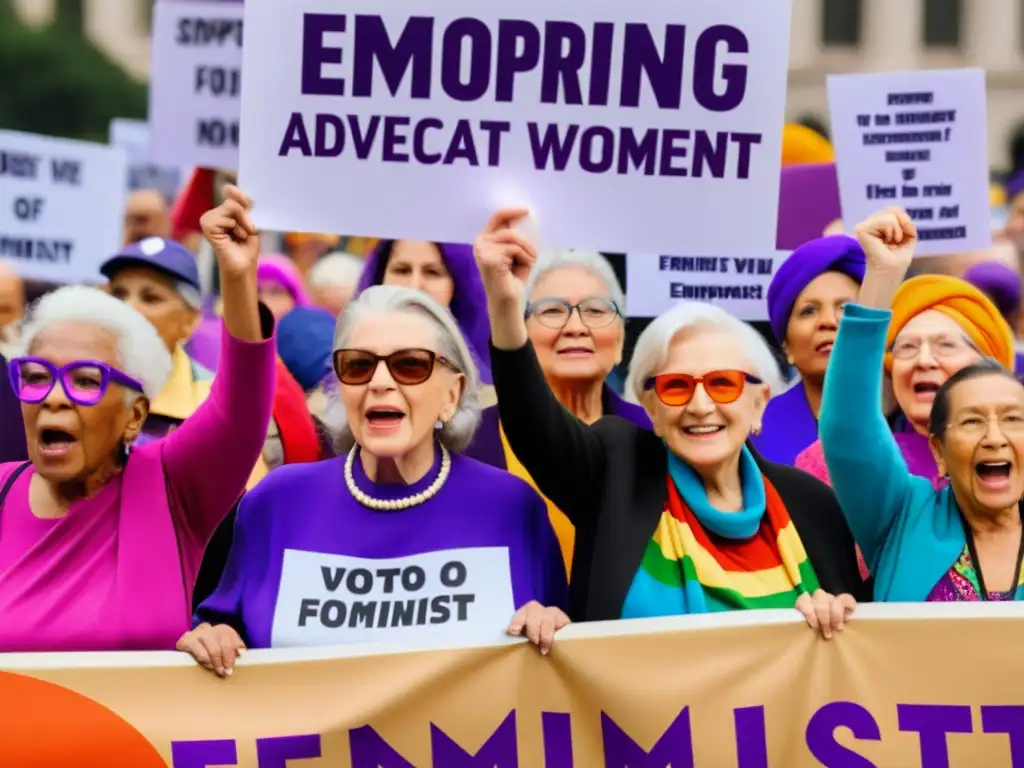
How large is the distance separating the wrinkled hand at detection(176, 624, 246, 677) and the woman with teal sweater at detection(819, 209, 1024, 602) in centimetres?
130

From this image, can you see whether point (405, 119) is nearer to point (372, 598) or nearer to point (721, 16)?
point (721, 16)

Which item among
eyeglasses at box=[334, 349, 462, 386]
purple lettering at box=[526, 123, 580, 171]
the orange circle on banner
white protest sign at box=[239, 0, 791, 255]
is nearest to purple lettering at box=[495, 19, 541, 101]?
white protest sign at box=[239, 0, 791, 255]

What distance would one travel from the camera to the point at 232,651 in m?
4.12

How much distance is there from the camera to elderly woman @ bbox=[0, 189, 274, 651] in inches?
163

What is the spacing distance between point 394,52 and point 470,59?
7.0 inches

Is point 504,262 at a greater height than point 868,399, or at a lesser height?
greater

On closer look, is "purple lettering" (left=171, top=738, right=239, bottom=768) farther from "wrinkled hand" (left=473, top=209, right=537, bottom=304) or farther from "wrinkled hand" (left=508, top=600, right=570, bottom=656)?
"wrinkled hand" (left=473, top=209, right=537, bottom=304)

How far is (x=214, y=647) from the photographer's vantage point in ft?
13.5

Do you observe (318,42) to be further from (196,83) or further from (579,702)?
(196,83)

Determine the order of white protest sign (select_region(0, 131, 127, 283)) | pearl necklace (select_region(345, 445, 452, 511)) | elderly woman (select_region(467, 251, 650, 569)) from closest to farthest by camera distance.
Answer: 1. pearl necklace (select_region(345, 445, 452, 511))
2. elderly woman (select_region(467, 251, 650, 569))
3. white protest sign (select_region(0, 131, 127, 283))

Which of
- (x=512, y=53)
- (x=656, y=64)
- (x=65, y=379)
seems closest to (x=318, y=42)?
(x=512, y=53)

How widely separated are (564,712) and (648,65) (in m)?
1.53

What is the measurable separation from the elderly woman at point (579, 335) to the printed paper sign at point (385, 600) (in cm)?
110

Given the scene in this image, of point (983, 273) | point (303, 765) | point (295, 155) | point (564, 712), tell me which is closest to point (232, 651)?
point (303, 765)
